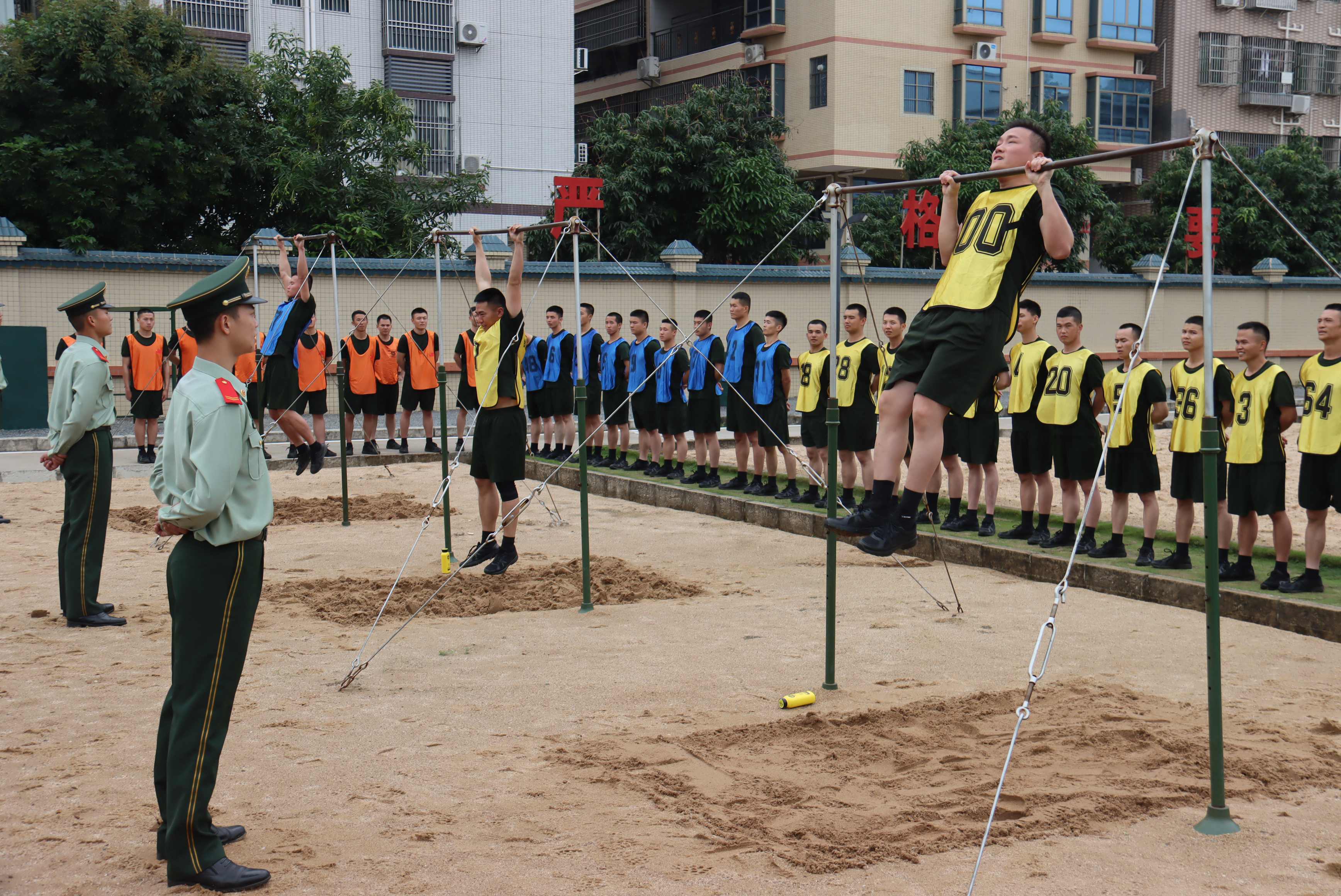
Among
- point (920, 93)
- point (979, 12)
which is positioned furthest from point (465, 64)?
point (979, 12)

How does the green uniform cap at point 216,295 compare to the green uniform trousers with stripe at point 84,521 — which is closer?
the green uniform cap at point 216,295

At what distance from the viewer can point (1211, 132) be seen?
13.7 feet

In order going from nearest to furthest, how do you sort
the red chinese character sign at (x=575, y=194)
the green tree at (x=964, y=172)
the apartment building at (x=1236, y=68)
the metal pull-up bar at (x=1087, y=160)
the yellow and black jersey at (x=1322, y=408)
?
1. the metal pull-up bar at (x=1087, y=160)
2. the yellow and black jersey at (x=1322, y=408)
3. the red chinese character sign at (x=575, y=194)
4. the green tree at (x=964, y=172)
5. the apartment building at (x=1236, y=68)

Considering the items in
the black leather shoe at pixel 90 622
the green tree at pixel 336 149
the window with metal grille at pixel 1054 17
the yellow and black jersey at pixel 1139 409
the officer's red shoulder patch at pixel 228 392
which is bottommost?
the black leather shoe at pixel 90 622

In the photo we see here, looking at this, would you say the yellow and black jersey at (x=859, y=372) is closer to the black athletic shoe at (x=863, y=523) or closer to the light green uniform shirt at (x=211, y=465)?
the black athletic shoe at (x=863, y=523)

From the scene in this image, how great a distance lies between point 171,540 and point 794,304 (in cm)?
1480

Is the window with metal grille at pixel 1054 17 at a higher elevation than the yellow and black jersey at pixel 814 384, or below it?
higher

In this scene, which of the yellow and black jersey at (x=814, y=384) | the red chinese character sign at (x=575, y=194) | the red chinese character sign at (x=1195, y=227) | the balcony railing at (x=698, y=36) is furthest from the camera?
the balcony railing at (x=698, y=36)

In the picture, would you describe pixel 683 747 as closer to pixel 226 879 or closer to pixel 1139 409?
pixel 226 879

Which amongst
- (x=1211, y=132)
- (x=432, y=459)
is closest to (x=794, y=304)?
(x=432, y=459)

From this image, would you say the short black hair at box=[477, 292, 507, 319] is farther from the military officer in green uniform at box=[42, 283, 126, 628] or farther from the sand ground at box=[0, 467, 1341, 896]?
the military officer in green uniform at box=[42, 283, 126, 628]

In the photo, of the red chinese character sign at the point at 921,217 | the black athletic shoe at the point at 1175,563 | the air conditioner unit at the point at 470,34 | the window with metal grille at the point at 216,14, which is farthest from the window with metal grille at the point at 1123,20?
the black athletic shoe at the point at 1175,563

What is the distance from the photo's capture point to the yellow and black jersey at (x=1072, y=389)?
886 centimetres

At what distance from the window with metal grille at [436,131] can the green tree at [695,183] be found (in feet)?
11.3
